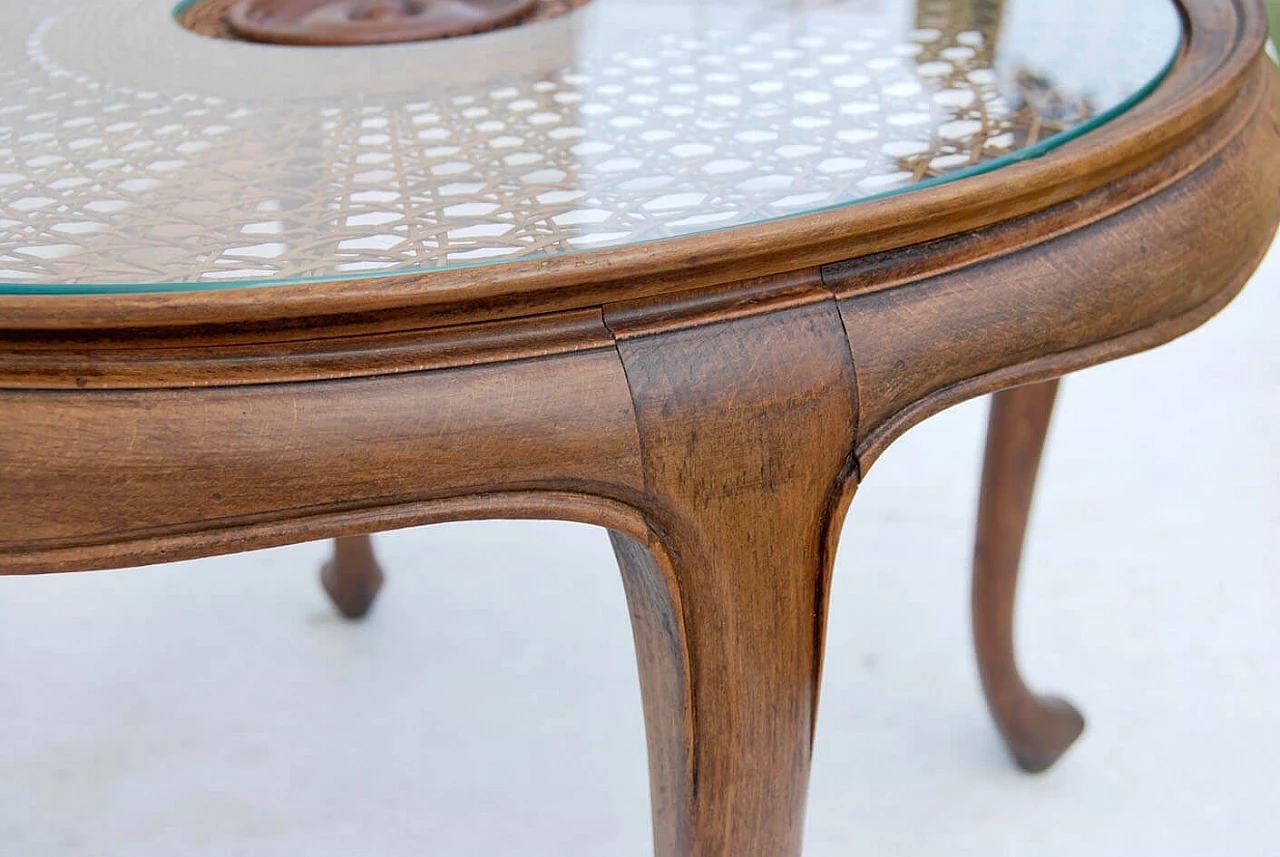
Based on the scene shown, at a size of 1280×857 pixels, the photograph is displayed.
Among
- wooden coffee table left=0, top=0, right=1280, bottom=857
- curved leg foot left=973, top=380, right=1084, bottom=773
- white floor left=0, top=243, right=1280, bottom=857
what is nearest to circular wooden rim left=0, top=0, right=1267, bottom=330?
wooden coffee table left=0, top=0, right=1280, bottom=857

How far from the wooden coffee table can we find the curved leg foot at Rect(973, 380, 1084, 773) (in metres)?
0.22

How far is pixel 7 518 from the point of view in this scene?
0.33 metres

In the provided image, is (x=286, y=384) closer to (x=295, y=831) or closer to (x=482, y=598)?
(x=295, y=831)

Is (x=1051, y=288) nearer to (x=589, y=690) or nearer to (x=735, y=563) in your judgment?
(x=735, y=563)

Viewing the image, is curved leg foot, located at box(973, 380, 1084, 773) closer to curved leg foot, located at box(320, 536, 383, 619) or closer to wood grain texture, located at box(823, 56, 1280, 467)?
wood grain texture, located at box(823, 56, 1280, 467)

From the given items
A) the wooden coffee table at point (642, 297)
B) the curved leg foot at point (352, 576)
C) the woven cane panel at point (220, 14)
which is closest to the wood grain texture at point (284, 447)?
the wooden coffee table at point (642, 297)

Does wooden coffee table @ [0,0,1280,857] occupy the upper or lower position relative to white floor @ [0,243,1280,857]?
upper

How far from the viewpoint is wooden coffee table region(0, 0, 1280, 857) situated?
1.10ft

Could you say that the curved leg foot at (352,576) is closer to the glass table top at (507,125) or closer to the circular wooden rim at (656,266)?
the glass table top at (507,125)

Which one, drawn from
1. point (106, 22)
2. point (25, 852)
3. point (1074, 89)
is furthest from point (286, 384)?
point (25, 852)

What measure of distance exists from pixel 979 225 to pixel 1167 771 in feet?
1.76

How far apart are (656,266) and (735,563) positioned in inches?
3.7

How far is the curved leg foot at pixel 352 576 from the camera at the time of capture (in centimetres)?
95

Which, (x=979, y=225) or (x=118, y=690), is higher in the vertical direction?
(x=979, y=225)
